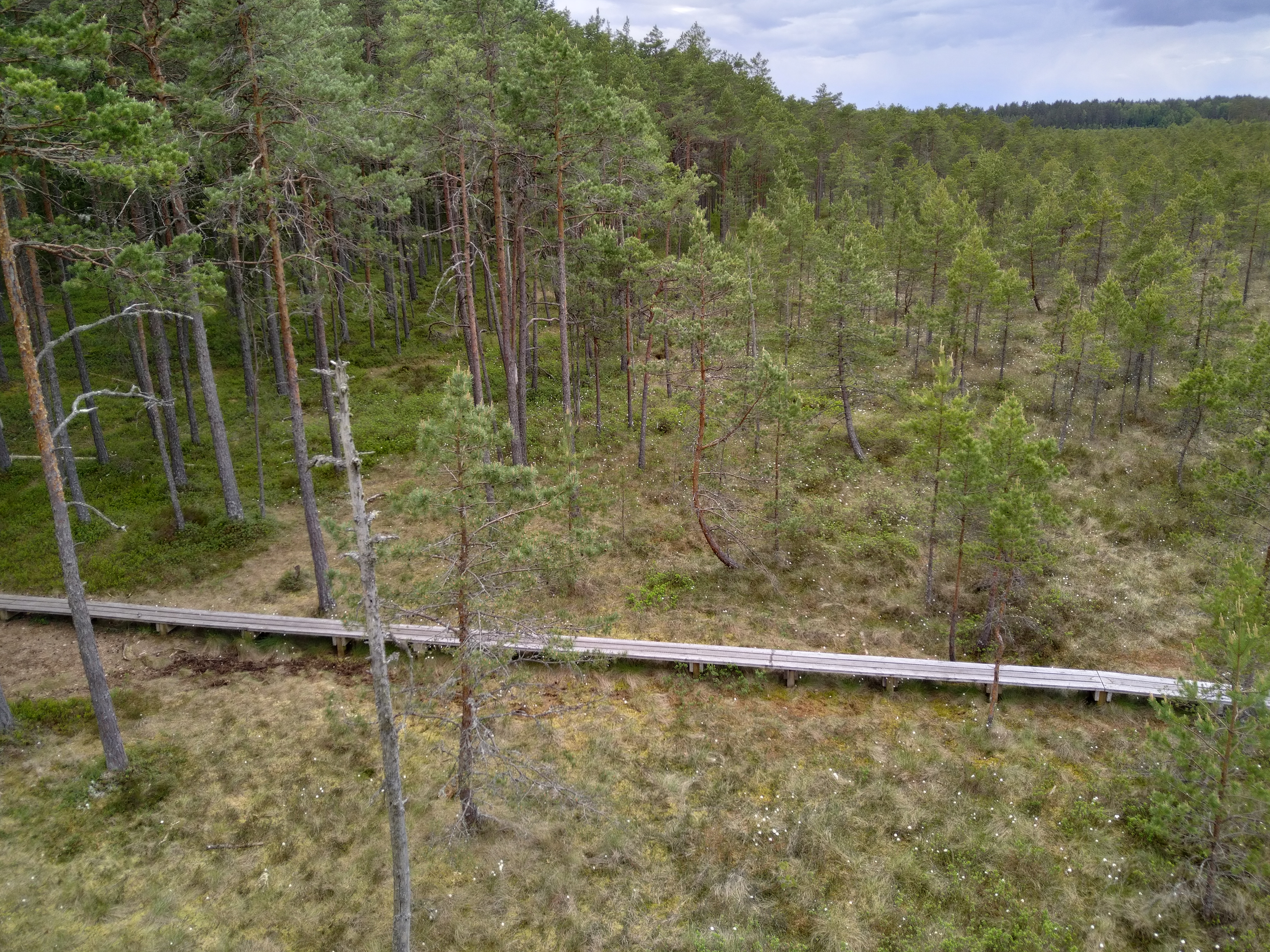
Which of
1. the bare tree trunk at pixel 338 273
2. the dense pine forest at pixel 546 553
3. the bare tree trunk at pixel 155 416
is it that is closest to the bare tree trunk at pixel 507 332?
the dense pine forest at pixel 546 553

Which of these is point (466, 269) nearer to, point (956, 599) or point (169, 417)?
point (169, 417)

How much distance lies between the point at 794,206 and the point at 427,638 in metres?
31.6

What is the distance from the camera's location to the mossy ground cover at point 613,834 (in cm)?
1098

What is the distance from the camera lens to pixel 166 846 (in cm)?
1191

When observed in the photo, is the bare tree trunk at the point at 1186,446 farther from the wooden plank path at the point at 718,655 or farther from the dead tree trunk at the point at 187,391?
the dead tree trunk at the point at 187,391

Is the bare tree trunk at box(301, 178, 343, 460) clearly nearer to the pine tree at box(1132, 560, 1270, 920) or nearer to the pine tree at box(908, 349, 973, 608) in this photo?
the pine tree at box(908, 349, 973, 608)

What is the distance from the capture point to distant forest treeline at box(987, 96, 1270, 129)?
122 metres

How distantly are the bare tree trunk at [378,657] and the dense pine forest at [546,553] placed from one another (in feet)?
0.24

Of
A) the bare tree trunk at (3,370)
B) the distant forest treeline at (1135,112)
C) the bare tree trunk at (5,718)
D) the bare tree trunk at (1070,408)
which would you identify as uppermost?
the distant forest treeline at (1135,112)

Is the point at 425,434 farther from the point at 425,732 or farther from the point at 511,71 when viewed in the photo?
the point at 511,71

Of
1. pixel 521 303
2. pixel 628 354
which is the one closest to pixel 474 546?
pixel 521 303

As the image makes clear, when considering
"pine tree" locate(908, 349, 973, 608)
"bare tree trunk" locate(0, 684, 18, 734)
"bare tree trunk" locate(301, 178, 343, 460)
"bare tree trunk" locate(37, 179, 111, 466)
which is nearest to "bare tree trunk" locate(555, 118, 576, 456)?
"bare tree trunk" locate(301, 178, 343, 460)

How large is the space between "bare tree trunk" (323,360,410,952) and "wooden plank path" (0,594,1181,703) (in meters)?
7.74

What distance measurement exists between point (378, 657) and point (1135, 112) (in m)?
211
